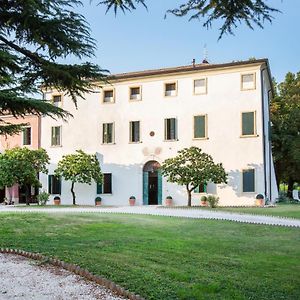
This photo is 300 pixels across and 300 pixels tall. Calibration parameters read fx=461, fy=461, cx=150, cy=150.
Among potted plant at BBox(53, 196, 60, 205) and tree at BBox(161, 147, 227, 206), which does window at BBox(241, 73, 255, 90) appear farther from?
potted plant at BBox(53, 196, 60, 205)

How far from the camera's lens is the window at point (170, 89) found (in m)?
26.9

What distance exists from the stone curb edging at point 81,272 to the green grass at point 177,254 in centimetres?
14

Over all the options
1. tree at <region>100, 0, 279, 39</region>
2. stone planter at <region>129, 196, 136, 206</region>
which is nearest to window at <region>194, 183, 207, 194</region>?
stone planter at <region>129, 196, 136, 206</region>

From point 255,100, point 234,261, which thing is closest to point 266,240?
point 234,261

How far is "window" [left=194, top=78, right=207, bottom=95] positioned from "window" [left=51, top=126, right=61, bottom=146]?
917cm

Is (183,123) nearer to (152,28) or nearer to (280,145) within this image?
(280,145)

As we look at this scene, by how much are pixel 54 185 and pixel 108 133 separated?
477cm

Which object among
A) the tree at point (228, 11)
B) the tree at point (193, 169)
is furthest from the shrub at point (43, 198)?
the tree at point (228, 11)

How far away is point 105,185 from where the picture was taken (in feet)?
91.9

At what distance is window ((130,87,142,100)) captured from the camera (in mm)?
27719

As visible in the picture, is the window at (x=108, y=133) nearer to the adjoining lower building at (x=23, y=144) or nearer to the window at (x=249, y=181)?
the adjoining lower building at (x=23, y=144)

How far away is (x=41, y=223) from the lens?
470 inches

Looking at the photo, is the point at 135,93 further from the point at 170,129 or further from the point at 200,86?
the point at 200,86

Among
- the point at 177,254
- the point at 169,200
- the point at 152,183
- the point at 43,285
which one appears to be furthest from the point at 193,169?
the point at 43,285
